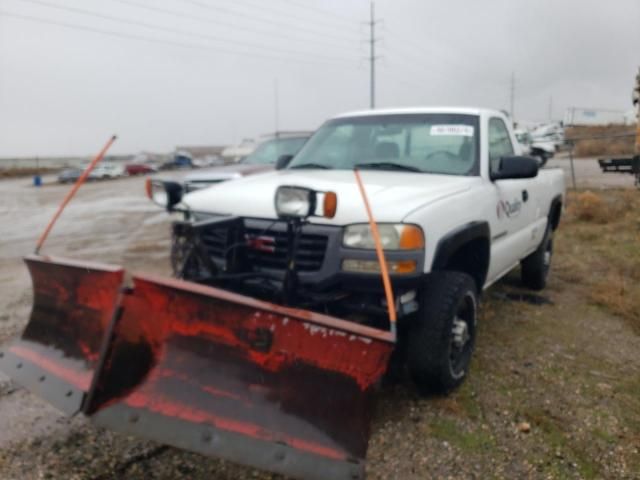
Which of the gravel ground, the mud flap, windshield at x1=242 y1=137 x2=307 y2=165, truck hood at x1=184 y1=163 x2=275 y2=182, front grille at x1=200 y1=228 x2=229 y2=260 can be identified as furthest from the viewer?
windshield at x1=242 y1=137 x2=307 y2=165

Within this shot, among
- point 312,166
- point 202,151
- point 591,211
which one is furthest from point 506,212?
point 202,151

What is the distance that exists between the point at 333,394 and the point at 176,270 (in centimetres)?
146

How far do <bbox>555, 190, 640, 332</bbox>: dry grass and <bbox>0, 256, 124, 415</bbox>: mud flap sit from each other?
4.23m

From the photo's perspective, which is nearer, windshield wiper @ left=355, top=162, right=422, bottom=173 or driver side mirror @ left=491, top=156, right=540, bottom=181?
driver side mirror @ left=491, top=156, right=540, bottom=181

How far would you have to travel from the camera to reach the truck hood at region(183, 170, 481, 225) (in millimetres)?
3211

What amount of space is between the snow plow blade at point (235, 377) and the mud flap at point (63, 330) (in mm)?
208

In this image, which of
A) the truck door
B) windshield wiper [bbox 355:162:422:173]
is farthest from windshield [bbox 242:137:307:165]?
windshield wiper [bbox 355:162:422:173]

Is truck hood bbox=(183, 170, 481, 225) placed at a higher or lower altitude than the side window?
lower

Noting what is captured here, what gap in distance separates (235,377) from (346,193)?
4.42ft

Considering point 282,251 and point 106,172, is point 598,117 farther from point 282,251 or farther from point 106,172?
point 282,251

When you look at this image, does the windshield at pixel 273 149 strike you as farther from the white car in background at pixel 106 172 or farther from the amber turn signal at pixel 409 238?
the white car in background at pixel 106 172

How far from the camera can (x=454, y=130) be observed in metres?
4.38

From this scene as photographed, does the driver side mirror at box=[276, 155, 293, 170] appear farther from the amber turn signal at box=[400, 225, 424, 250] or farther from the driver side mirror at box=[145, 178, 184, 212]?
the amber turn signal at box=[400, 225, 424, 250]

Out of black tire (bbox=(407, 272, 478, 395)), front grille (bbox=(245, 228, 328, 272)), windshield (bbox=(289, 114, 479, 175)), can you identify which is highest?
windshield (bbox=(289, 114, 479, 175))
